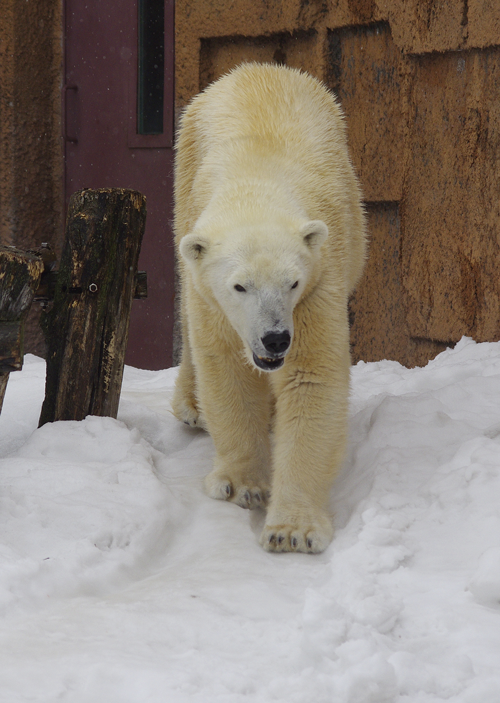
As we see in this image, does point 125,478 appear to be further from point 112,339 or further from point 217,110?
point 217,110

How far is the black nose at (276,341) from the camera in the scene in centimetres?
246

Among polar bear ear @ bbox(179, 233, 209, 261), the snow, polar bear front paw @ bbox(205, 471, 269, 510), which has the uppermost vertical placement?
polar bear ear @ bbox(179, 233, 209, 261)

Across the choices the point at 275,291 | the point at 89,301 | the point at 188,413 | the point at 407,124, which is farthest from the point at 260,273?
the point at 407,124

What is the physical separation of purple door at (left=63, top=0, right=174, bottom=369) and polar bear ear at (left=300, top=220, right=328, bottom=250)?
3.43 metres

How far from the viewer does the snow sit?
164 centimetres

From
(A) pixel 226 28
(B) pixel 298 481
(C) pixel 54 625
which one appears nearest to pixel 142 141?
(A) pixel 226 28

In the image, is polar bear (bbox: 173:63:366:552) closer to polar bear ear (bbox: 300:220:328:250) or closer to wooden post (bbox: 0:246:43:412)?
polar bear ear (bbox: 300:220:328:250)

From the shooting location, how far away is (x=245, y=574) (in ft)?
7.66

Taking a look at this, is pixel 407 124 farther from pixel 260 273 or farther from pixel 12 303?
pixel 12 303

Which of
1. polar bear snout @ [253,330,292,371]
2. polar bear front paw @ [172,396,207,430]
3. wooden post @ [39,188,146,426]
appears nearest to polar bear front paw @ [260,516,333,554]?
polar bear snout @ [253,330,292,371]

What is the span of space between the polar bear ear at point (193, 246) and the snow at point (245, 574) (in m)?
0.83

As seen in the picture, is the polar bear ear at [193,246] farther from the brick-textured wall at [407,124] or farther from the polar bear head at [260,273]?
the brick-textured wall at [407,124]

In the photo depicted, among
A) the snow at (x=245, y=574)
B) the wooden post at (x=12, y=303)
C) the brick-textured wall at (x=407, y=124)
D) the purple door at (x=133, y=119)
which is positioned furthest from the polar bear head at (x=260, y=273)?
the purple door at (x=133, y=119)

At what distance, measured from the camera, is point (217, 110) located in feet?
11.7
